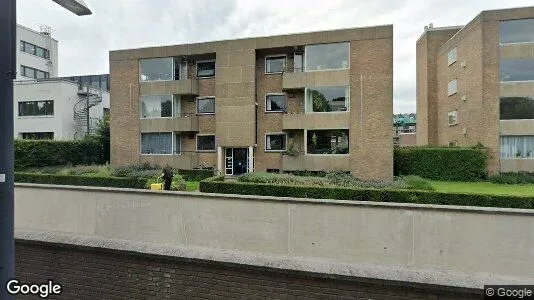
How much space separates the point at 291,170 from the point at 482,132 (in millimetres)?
15029

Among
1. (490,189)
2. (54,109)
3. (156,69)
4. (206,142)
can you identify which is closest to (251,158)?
(206,142)

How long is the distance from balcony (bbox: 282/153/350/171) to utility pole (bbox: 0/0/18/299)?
19407 mm

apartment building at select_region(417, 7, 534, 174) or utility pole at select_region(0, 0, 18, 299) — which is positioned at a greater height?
apartment building at select_region(417, 7, 534, 174)

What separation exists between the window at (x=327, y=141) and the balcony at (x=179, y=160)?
9.21m

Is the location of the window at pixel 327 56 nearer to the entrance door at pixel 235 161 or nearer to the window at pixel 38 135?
the entrance door at pixel 235 161

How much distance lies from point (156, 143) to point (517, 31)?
2915 cm

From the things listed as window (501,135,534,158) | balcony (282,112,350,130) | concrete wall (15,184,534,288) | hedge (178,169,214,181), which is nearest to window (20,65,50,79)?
hedge (178,169,214,181)

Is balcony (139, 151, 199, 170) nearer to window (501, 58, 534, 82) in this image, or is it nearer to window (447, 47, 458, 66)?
window (501, 58, 534, 82)

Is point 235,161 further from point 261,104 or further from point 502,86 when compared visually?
point 502,86

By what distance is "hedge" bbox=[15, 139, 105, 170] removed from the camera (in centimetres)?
2348

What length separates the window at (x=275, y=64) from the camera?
923 inches

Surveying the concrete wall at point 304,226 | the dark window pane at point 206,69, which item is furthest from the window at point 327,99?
the concrete wall at point 304,226

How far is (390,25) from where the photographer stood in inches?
801

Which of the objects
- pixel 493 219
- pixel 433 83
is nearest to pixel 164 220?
pixel 493 219
